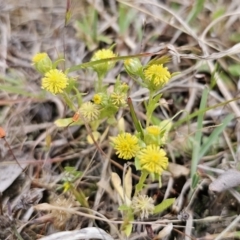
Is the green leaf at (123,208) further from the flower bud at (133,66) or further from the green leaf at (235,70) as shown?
the green leaf at (235,70)

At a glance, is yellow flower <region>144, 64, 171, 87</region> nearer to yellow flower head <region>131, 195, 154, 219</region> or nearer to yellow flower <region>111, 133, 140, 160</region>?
yellow flower <region>111, 133, 140, 160</region>

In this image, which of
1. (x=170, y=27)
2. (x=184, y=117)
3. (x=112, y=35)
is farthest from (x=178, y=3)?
(x=184, y=117)

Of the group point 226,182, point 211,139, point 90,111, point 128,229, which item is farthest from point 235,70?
point 128,229

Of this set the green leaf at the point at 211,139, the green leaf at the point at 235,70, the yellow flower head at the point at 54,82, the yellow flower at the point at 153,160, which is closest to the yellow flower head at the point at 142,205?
the yellow flower at the point at 153,160

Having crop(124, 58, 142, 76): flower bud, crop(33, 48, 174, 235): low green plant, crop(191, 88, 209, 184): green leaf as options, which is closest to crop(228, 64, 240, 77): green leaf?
crop(191, 88, 209, 184): green leaf

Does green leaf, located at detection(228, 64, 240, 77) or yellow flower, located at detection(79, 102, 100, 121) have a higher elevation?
green leaf, located at detection(228, 64, 240, 77)

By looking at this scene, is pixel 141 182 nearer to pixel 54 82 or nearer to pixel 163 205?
pixel 163 205

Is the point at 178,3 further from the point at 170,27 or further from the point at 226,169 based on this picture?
the point at 226,169
